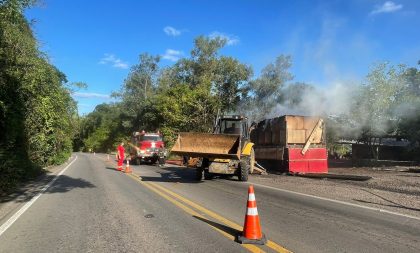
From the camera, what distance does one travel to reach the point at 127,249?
648 centimetres

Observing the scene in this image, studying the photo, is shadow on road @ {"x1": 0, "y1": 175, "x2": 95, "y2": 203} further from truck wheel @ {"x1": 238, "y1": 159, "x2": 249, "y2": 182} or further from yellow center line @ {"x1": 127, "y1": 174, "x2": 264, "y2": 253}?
truck wheel @ {"x1": 238, "y1": 159, "x2": 249, "y2": 182}

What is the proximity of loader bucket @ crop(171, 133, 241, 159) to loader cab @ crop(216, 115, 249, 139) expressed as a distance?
208 centimetres

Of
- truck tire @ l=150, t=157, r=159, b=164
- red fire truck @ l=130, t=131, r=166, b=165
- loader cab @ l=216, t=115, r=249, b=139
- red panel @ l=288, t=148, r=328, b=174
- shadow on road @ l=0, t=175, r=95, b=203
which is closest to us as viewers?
shadow on road @ l=0, t=175, r=95, b=203

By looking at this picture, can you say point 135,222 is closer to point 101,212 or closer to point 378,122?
point 101,212

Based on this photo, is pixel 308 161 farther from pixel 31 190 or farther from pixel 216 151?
pixel 31 190

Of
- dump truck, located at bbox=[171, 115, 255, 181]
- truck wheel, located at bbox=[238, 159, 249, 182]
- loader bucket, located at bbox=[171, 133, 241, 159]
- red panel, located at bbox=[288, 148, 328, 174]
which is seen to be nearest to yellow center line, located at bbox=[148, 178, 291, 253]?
loader bucket, located at bbox=[171, 133, 241, 159]

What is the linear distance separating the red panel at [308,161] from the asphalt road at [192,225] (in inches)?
367

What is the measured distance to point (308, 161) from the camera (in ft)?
71.8

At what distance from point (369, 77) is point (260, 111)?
1325 centimetres

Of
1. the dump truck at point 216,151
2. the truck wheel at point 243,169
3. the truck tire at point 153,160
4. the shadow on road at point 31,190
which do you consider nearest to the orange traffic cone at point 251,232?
the shadow on road at point 31,190

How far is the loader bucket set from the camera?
16.4m

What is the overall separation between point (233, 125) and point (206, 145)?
2.72 meters

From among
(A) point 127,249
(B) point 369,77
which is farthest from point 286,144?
(A) point 127,249

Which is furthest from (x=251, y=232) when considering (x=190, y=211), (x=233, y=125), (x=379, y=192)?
(x=233, y=125)
